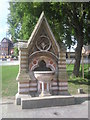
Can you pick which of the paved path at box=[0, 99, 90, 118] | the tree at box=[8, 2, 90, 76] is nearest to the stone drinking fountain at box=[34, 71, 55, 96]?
the paved path at box=[0, 99, 90, 118]

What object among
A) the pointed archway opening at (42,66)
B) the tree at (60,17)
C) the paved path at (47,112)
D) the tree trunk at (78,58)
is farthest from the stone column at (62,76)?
the tree trunk at (78,58)

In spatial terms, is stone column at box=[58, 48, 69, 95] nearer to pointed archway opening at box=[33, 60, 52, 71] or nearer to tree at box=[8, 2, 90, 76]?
pointed archway opening at box=[33, 60, 52, 71]

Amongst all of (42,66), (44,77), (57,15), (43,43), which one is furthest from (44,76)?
(57,15)

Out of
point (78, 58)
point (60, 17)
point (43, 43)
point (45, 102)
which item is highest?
point (60, 17)

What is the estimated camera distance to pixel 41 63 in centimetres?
1019

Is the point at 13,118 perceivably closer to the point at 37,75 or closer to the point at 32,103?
the point at 32,103

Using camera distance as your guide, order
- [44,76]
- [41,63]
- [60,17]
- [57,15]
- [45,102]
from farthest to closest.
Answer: [60,17] < [57,15] < [41,63] < [44,76] < [45,102]

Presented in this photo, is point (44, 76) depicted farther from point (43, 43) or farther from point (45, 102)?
point (43, 43)

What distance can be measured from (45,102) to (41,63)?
2550 mm

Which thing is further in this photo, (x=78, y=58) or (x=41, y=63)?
(x=78, y=58)

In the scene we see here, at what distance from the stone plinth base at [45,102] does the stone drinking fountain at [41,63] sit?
2.47 feet

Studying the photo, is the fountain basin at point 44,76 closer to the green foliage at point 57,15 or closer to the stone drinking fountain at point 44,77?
the stone drinking fountain at point 44,77

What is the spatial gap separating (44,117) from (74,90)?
586cm

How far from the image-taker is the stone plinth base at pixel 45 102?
26.8 ft
